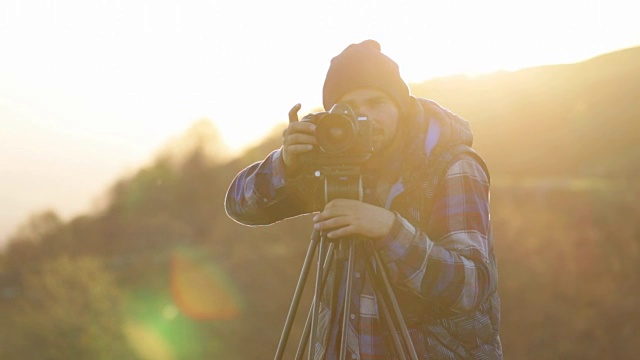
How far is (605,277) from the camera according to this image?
29.2 ft

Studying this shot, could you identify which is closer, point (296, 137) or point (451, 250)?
point (451, 250)

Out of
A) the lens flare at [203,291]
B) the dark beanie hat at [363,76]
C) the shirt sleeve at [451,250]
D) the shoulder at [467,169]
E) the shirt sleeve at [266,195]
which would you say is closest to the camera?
the shirt sleeve at [451,250]

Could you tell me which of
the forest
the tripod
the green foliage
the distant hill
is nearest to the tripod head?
the tripod

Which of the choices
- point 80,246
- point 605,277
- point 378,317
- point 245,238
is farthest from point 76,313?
point 80,246

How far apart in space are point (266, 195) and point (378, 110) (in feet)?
1.60

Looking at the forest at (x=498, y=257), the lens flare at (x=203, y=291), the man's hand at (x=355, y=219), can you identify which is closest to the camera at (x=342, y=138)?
the man's hand at (x=355, y=219)

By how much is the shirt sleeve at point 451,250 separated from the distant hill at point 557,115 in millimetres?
13256

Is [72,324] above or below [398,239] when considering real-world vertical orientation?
below

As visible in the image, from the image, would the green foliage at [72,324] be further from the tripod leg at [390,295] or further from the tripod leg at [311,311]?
the tripod leg at [390,295]

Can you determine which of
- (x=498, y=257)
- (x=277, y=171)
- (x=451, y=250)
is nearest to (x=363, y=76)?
(x=277, y=171)

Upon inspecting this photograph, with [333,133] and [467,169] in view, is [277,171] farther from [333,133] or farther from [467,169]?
[467,169]

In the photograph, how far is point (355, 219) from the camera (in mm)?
1579

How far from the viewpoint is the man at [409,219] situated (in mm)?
1596

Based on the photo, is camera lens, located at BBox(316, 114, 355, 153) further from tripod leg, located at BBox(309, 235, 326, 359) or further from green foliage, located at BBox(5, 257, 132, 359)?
green foliage, located at BBox(5, 257, 132, 359)
